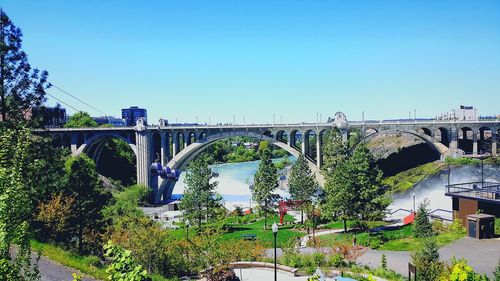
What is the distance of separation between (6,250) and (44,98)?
61.2 feet

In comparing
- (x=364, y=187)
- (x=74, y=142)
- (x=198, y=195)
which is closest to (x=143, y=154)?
(x=74, y=142)

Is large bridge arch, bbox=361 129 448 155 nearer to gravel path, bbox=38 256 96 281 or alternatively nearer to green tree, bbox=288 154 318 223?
green tree, bbox=288 154 318 223

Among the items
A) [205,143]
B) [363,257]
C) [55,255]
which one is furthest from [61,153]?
[205,143]

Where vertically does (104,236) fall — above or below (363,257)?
above

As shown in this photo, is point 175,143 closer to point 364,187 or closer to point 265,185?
point 265,185

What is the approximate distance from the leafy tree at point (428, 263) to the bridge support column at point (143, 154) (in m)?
45.6

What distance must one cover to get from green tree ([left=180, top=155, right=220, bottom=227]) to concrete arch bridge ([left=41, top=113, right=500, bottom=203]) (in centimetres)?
1769

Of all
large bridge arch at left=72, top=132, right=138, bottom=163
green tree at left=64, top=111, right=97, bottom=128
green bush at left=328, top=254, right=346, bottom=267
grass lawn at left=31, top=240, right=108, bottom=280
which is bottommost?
green bush at left=328, top=254, right=346, bottom=267

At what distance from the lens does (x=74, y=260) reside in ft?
58.2

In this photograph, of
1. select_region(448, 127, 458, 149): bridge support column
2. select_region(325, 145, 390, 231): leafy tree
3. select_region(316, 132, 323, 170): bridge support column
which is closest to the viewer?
select_region(325, 145, 390, 231): leafy tree

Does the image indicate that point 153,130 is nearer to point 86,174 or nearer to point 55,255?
point 86,174

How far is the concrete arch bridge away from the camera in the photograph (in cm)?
4878

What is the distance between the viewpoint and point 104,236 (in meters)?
22.0

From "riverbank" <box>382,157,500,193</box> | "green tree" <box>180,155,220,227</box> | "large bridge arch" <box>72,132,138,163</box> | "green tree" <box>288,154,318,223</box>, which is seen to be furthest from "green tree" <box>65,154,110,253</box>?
"large bridge arch" <box>72,132,138,163</box>
